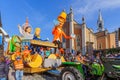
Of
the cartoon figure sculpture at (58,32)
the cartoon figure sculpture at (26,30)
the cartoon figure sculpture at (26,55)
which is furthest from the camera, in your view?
the cartoon figure sculpture at (58,32)

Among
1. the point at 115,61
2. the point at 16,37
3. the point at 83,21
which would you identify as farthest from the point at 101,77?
the point at 83,21

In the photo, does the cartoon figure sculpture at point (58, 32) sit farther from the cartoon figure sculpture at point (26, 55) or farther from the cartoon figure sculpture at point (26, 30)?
the cartoon figure sculpture at point (26, 55)

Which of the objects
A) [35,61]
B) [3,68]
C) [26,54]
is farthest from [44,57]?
[3,68]

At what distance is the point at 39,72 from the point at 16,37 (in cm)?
224

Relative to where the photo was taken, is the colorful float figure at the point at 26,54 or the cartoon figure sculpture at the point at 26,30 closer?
the colorful float figure at the point at 26,54

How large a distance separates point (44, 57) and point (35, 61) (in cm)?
85

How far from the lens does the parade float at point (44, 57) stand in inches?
397

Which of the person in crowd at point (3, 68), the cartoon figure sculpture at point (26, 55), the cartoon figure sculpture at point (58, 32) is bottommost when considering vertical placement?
the person in crowd at point (3, 68)

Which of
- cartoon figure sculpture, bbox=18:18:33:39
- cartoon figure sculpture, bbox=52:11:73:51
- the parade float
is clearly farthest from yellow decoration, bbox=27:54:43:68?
cartoon figure sculpture, bbox=52:11:73:51

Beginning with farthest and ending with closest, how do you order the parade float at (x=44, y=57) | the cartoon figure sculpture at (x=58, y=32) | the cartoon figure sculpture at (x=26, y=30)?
the cartoon figure sculpture at (x=58, y=32)
the cartoon figure sculpture at (x=26, y=30)
the parade float at (x=44, y=57)

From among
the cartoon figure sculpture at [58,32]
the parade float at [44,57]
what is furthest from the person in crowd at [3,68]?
the cartoon figure sculpture at [58,32]

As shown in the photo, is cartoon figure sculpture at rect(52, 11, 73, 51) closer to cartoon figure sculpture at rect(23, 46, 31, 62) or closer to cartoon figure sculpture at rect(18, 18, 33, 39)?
cartoon figure sculpture at rect(18, 18, 33, 39)

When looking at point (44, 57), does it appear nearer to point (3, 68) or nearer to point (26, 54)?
point (26, 54)

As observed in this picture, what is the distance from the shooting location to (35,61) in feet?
38.4
